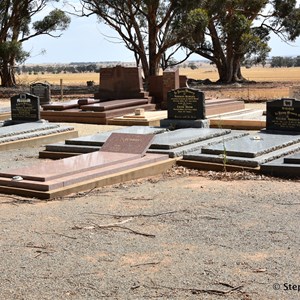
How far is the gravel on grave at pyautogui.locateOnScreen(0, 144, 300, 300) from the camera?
506 centimetres

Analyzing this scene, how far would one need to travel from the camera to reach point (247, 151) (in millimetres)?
10766

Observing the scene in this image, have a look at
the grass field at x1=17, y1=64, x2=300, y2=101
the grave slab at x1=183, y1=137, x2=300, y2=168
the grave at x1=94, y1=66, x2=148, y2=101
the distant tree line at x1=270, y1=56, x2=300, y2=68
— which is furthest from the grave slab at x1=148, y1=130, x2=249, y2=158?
the distant tree line at x1=270, y1=56, x2=300, y2=68

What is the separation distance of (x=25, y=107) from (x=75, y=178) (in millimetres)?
7442

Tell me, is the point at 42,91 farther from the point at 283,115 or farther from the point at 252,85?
the point at 252,85

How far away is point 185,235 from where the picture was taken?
6.55m

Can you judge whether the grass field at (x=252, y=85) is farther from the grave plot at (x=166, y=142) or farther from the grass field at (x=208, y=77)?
the grave plot at (x=166, y=142)

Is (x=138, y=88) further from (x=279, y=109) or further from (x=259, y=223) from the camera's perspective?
(x=259, y=223)

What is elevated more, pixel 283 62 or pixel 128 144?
pixel 283 62

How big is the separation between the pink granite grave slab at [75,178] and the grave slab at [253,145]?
1.29 metres

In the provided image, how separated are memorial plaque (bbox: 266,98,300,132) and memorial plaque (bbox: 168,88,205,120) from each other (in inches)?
71.1

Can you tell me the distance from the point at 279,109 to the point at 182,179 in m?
3.77

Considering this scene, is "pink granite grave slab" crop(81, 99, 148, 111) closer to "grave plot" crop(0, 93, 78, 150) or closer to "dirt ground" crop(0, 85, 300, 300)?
"grave plot" crop(0, 93, 78, 150)

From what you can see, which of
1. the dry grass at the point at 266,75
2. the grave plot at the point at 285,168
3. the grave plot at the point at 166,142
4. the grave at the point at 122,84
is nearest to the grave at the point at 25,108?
the grave plot at the point at 166,142

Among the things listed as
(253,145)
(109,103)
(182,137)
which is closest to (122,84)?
(109,103)
